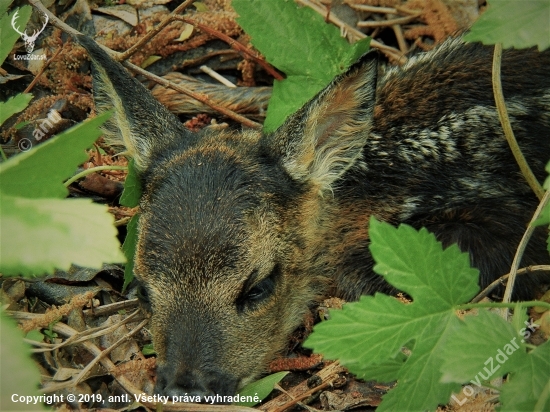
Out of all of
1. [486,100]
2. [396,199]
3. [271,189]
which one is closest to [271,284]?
[271,189]

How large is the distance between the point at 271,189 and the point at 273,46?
1.42 meters

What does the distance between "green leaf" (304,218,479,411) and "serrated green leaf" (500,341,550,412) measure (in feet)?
0.93

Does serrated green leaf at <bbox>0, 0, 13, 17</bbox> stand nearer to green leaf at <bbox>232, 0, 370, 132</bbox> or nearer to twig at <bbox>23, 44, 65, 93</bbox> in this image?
twig at <bbox>23, 44, 65, 93</bbox>

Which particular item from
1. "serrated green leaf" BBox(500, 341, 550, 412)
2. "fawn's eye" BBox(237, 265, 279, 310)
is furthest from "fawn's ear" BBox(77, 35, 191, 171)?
"serrated green leaf" BBox(500, 341, 550, 412)

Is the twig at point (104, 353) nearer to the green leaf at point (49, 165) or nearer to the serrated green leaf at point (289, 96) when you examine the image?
the green leaf at point (49, 165)

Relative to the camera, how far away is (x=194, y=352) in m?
4.67

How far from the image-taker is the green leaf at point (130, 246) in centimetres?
550

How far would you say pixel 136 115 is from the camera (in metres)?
5.64

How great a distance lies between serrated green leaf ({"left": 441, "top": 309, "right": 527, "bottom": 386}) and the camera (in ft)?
11.2

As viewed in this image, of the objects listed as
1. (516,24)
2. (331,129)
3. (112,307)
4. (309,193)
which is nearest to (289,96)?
(331,129)

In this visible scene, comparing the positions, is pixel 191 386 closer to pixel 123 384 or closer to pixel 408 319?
pixel 123 384

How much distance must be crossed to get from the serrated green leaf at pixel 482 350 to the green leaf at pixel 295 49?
9.66ft

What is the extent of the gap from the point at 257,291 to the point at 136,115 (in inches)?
66.6

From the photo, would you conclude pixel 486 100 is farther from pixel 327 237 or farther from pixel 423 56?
pixel 327 237
